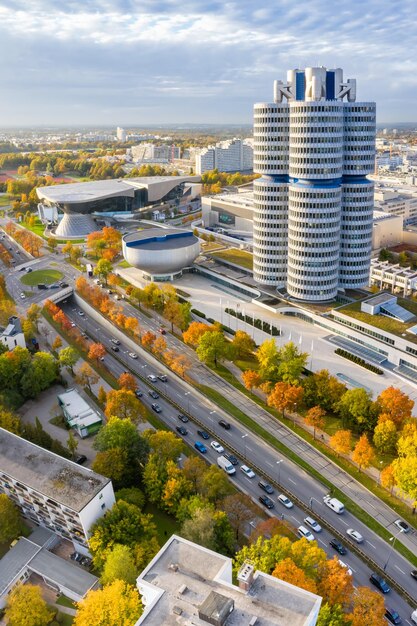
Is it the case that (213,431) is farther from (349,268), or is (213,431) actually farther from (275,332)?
Result: (349,268)

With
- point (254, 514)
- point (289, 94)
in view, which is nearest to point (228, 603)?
point (254, 514)

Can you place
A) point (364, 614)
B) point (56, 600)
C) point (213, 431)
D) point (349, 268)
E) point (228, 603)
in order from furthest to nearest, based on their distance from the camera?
1. point (349, 268)
2. point (213, 431)
3. point (56, 600)
4. point (364, 614)
5. point (228, 603)

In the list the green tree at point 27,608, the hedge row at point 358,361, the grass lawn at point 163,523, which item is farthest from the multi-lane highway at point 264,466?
the hedge row at point 358,361

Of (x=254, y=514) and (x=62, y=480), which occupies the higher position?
(x=62, y=480)

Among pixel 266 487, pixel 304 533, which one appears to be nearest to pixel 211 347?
pixel 266 487

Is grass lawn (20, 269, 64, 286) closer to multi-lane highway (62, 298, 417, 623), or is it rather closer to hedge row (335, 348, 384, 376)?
multi-lane highway (62, 298, 417, 623)

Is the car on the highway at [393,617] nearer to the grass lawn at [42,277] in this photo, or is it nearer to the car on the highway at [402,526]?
the car on the highway at [402,526]

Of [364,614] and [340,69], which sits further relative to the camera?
[340,69]
